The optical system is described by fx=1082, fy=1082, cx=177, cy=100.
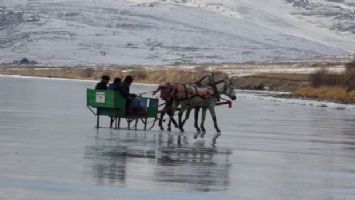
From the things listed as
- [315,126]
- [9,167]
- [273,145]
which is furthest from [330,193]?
→ [315,126]

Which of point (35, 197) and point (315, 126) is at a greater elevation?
point (35, 197)

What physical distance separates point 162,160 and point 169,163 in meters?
0.58

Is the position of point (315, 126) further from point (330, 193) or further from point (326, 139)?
point (330, 193)

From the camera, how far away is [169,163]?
18.6 metres

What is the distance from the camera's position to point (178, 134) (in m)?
27.4

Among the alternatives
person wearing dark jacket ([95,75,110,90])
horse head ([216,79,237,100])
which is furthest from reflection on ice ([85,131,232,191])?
horse head ([216,79,237,100])

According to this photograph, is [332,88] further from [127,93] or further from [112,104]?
[112,104]

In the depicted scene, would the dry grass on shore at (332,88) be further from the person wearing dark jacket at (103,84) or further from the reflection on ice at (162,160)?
the reflection on ice at (162,160)

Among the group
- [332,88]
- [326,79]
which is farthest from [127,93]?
[326,79]

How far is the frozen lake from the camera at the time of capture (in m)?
14.7

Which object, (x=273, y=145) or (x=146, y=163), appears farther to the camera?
(x=273, y=145)

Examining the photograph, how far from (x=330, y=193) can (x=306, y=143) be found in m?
10.9

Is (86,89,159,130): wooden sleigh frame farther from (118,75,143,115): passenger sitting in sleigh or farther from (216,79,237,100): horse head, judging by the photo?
(216,79,237,100): horse head

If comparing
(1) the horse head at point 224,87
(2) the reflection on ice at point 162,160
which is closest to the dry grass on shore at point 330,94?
(1) the horse head at point 224,87
